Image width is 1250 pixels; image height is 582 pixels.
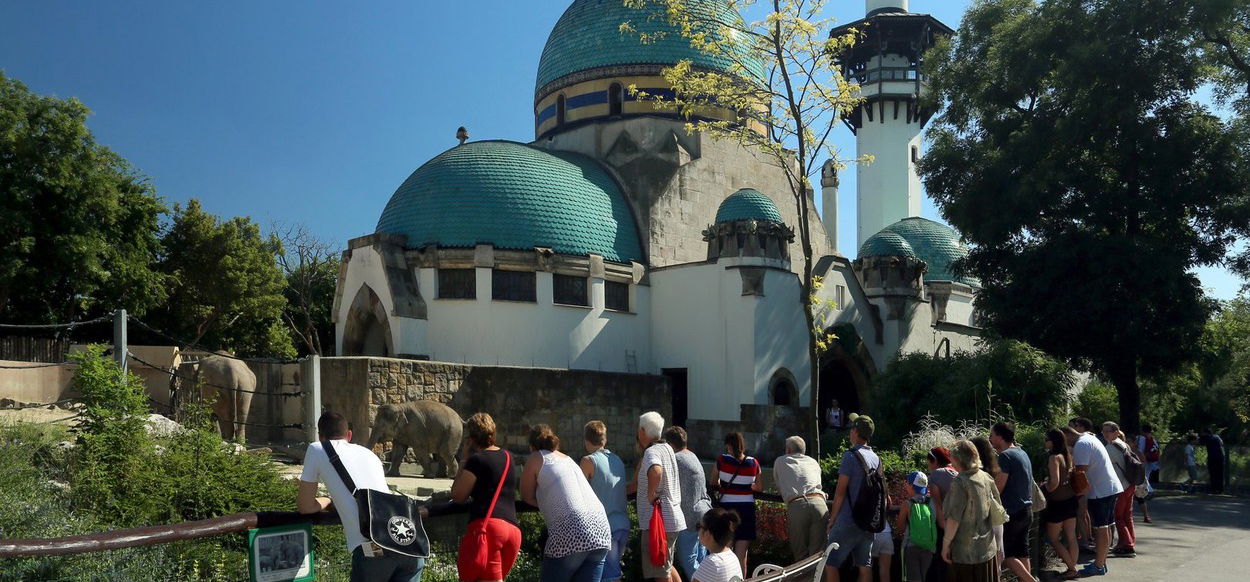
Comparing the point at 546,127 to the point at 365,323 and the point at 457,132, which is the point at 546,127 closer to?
the point at 457,132

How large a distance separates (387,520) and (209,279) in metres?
30.0

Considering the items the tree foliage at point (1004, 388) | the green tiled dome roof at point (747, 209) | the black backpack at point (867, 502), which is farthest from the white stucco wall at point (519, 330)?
the black backpack at point (867, 502)

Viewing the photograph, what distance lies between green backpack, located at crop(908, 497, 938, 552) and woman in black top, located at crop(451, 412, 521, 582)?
4.13 meters

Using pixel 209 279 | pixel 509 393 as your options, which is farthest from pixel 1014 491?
pixel 209 279

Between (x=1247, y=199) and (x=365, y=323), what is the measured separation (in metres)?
20.5

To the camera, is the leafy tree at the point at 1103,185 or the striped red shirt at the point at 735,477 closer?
the striped red shirt at the point at 735,477

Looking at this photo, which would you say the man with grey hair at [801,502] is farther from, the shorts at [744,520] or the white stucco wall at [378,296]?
the white stucco wall at [378,296]

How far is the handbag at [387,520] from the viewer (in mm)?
5316

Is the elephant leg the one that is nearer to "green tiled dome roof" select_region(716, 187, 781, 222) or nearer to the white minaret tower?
"green tiled dome roof" select_region(716, 187, 781, 222)

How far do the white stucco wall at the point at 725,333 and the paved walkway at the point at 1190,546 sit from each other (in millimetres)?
10350

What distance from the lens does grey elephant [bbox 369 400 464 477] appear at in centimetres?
1759

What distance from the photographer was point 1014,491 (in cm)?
902

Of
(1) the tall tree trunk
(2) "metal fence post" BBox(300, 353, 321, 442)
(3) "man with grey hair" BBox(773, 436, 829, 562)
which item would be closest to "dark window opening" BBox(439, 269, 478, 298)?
(2) "metal fence post" BBox(300, 353, 321, 442)

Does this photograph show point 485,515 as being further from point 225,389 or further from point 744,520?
point 225,389
